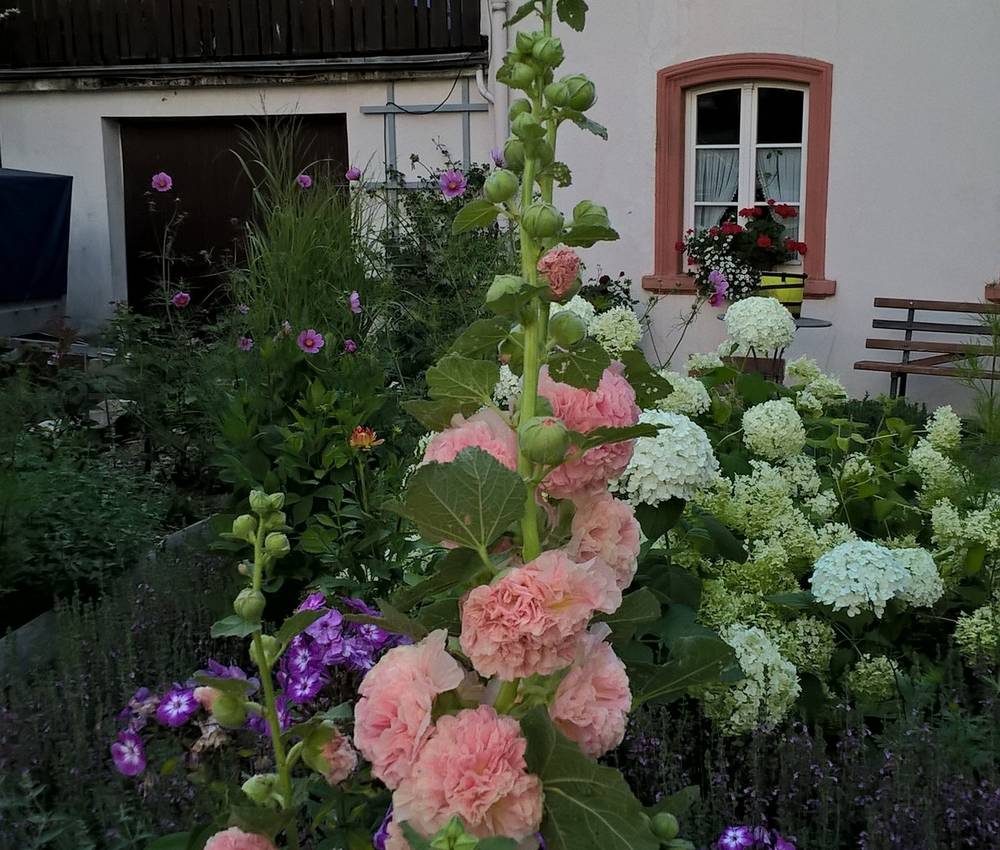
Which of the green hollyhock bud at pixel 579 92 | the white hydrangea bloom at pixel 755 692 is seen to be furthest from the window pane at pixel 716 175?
the green hollyhock bud at pixel 579 92

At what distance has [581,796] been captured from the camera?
93 cm

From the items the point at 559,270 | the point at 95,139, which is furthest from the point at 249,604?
the point at 95,139

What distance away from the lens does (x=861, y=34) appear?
7930mm

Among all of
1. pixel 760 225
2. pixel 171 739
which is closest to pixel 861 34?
pixel 760 225

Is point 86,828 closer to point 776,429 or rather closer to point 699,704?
point 699,704

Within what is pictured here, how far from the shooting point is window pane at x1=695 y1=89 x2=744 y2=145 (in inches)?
344

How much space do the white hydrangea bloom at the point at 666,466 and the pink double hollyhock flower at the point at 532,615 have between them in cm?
113

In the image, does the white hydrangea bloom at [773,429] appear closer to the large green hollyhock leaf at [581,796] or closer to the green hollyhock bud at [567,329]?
the green hollyhock bud at [567,329]

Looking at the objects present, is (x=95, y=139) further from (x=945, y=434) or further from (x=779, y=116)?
(x=945, y=434)

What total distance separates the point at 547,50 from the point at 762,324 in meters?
2.45

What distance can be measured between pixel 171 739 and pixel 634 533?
3.49ft

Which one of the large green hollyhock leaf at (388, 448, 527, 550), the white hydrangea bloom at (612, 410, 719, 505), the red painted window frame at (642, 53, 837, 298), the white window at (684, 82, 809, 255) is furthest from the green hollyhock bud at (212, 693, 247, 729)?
the white window at (684, 82, 809, 255)

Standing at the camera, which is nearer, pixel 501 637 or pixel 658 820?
pixel 501 637

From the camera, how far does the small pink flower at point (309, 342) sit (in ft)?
12.0
